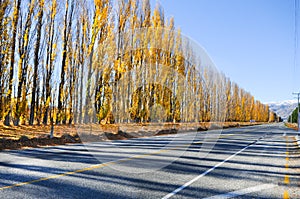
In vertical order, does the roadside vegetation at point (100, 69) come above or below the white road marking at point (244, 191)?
above

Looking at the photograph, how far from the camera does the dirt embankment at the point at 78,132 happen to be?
49.4 ft

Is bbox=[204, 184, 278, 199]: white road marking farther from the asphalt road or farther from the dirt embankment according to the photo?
the dirt embankment

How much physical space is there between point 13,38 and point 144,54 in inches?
394

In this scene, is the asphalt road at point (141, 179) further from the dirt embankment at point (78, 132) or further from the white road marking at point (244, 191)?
the dirt embankment at point (78, 132)

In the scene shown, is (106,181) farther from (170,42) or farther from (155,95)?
(170,42)

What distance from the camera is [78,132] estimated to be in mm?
22422

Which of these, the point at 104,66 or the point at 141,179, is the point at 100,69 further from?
the point at 141,179

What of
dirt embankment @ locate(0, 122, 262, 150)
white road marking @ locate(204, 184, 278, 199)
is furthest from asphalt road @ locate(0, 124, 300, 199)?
dirt embankment @ locate(0, 122, 262, 150)

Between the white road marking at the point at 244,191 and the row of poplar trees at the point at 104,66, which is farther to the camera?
the row of poplar trees at the point at 104,66

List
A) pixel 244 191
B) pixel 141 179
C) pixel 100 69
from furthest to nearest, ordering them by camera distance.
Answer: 1. pixel 100 69
2. pixel 141 179
3. pixel 244 191

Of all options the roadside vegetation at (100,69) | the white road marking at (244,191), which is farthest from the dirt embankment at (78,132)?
the white road marking at (244,191)

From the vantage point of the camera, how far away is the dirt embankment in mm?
15053

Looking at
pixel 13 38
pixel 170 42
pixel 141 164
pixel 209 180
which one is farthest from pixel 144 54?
pixel 209 180

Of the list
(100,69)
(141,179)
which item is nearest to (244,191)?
(141,179)
